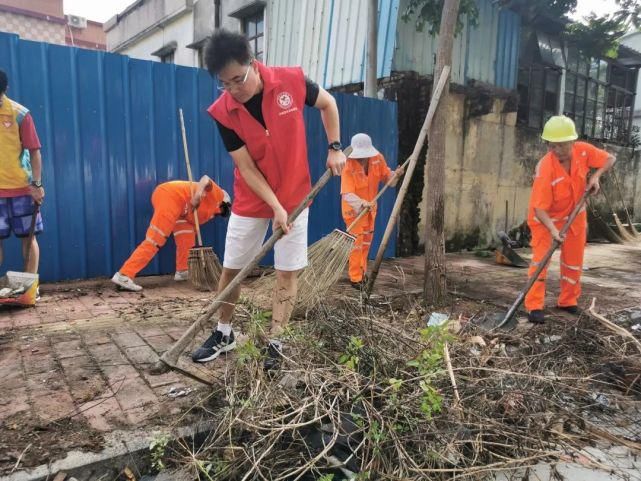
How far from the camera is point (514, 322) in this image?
3.66 m

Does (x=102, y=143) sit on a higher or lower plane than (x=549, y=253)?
higher

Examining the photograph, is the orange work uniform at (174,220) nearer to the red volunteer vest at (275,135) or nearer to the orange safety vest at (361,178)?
A: the orange safety vest at (361,178)

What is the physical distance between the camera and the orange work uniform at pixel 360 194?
490 centimetres

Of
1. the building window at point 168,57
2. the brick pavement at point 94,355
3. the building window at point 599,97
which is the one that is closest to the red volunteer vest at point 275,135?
the brick pavement at point 94,355

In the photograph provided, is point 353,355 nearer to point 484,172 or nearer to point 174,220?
point 174,220

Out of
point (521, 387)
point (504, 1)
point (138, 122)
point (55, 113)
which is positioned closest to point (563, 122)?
point (521, 387)

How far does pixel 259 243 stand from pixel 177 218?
2150 millimetres

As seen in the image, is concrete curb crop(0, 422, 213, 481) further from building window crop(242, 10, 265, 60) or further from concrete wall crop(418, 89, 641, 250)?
building window crop(242, 10, 265, 60)

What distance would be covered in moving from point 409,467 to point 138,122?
4.35 metres

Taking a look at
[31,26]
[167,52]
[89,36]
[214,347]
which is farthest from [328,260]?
[89,36]

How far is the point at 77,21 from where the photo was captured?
52.4 ft

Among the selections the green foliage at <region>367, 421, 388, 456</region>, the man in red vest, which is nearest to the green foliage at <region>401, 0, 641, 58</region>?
the man in red vest

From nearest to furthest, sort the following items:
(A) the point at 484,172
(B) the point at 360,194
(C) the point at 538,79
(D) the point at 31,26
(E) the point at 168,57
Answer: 1. (B) the point at 360,194
2. (A) the point at 484,172
3. (C) the point at 538,79
4. (E) the point at 168,57
5. (D) the point at 31,26

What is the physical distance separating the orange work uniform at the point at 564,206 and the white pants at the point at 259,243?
2250 mm
